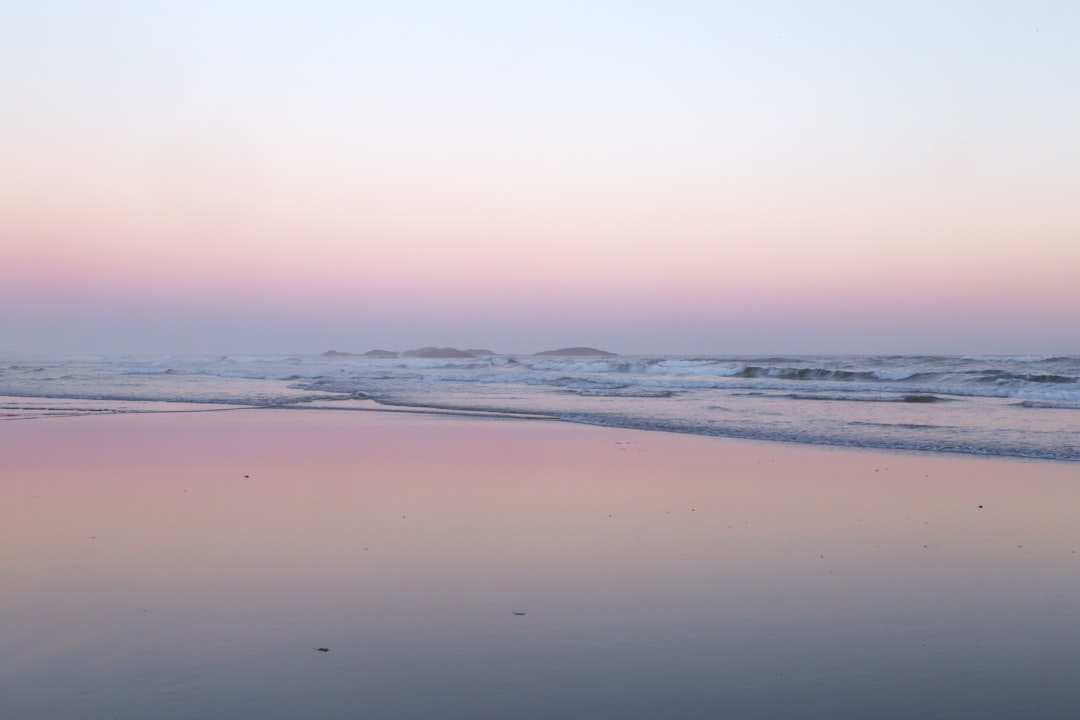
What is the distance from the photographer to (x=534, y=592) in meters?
4.57

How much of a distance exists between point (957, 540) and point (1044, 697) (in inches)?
106

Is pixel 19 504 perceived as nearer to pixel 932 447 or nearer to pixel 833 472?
pixel 833 472

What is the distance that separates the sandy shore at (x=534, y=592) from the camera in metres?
3.34

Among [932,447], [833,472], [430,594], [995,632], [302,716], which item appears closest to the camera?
[302,716]

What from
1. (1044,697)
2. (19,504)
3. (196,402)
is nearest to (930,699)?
(1044,697)

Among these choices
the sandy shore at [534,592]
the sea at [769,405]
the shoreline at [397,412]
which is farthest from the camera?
the sea at [769,405]

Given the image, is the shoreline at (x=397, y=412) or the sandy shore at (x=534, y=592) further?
the shoreline at (x=397, y=412)

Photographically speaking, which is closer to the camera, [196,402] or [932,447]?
[932,447]

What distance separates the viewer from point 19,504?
670 cm

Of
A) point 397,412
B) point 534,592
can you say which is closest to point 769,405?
point 397,412

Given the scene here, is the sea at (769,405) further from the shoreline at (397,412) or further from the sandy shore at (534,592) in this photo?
the sandy shore at (534,592)

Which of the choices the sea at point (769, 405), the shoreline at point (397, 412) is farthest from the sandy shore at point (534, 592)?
the sea at point (769, 405)

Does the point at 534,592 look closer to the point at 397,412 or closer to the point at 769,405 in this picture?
the point at 397,412

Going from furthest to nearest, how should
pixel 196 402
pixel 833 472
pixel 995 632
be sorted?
pixel 196 402, pixel 833 472, pixel 995 632
